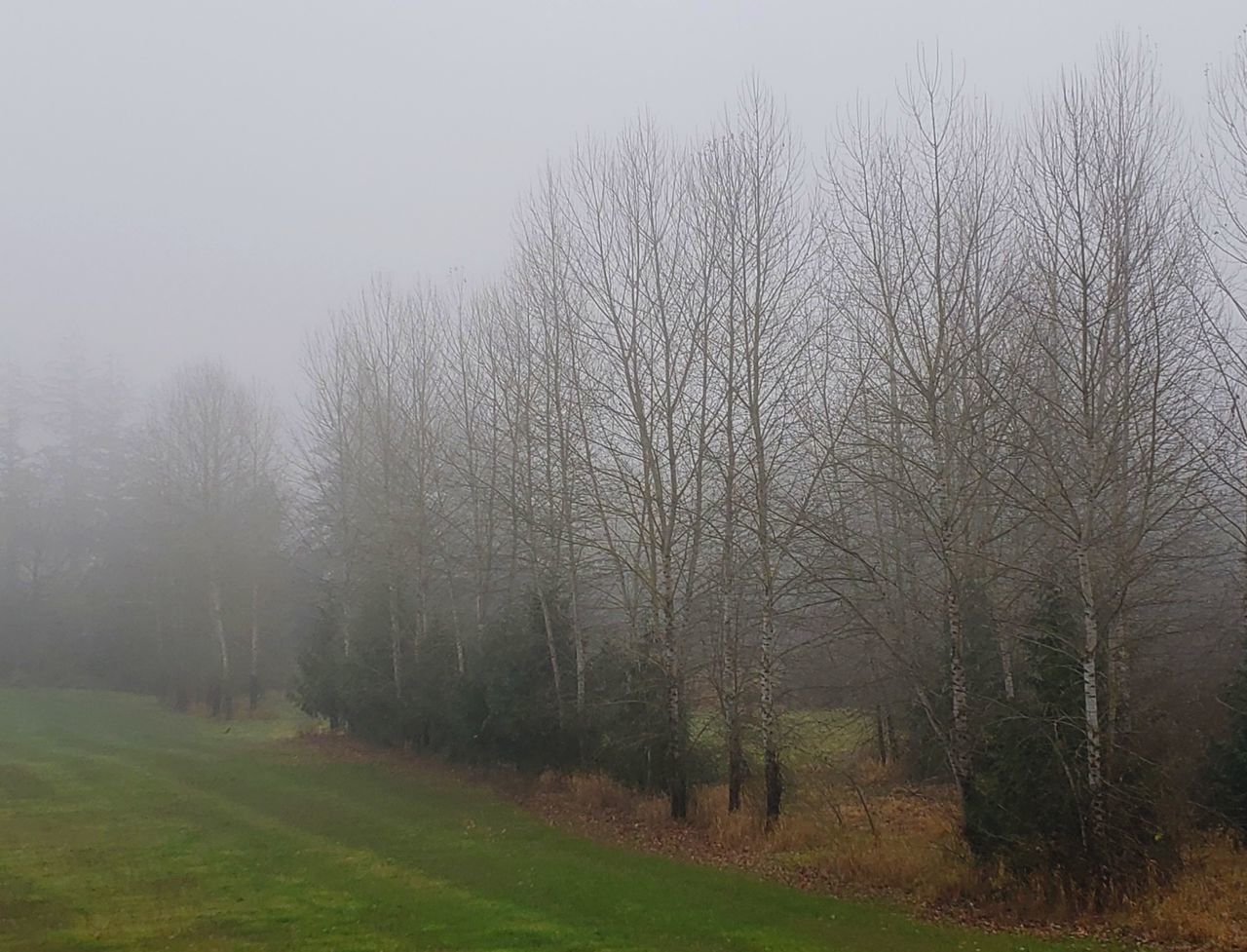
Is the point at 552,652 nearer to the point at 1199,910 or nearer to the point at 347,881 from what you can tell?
the point at 347,881

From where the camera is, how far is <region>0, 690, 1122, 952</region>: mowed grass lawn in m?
9.84

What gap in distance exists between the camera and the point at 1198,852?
11633 mm

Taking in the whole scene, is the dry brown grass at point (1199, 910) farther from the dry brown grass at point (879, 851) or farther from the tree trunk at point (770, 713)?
the tree trunk at point (770, 713)

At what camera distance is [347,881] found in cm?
1253

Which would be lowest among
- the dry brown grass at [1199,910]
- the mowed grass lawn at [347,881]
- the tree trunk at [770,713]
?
the mowed grass lawn at [347,881]

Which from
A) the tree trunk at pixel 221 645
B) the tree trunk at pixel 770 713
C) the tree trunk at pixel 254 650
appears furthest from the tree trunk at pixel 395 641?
the tree trunk at pixel 254 650

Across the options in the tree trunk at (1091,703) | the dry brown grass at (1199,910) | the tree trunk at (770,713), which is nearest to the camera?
the dry brown grass at (1199,910)

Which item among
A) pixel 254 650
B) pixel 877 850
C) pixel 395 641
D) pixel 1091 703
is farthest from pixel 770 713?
pixel 254 650

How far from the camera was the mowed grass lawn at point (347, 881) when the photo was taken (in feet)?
32.3

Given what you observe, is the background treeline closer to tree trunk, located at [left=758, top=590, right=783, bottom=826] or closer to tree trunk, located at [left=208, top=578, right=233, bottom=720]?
tree trunk, located at [left=758, top=590, right=783, bottom=826]

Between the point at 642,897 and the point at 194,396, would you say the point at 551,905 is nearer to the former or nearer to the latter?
the point at 642,897

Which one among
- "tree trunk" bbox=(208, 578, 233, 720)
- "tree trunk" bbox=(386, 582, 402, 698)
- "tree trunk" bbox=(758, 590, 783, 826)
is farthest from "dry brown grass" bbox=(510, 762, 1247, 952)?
"tree trunk" bbox=(208, 578, 233, 720)

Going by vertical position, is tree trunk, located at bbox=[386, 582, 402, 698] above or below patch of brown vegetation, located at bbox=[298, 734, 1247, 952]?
above

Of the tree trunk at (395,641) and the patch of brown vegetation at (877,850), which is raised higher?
the tree trunk at (395,641)
